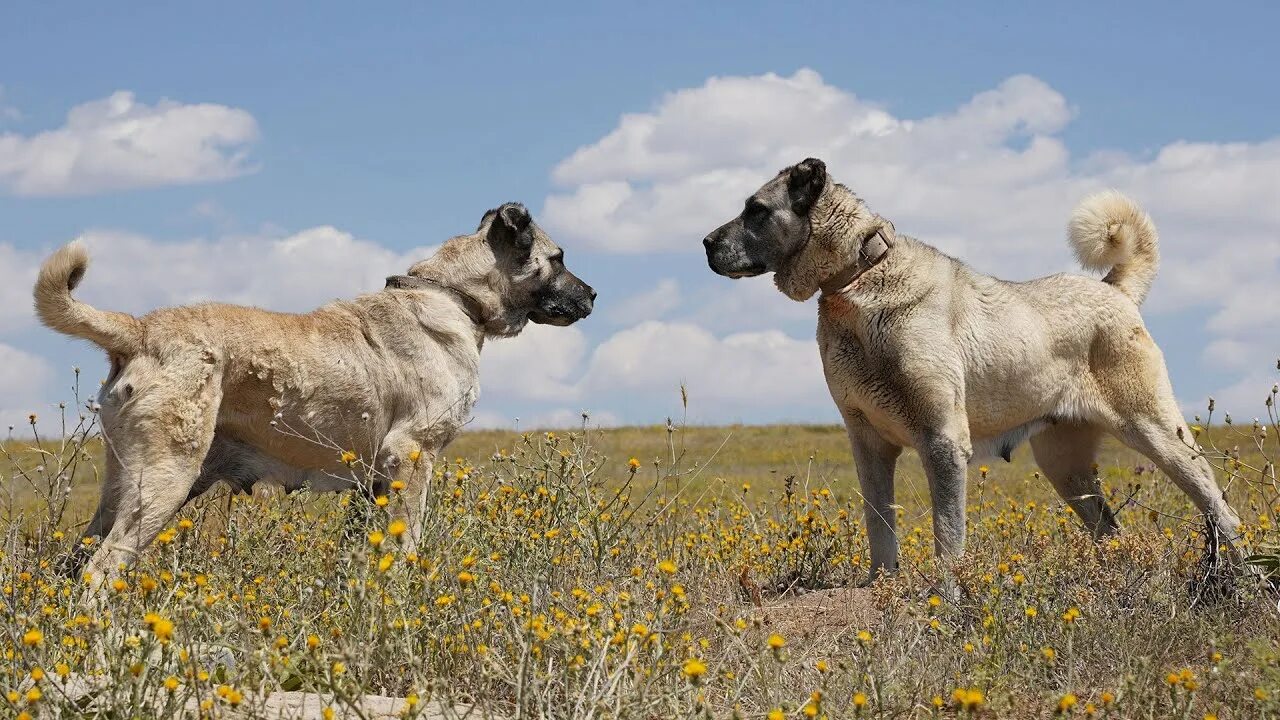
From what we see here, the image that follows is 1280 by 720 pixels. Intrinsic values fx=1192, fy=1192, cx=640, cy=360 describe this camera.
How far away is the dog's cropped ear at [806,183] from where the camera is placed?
6.87 m

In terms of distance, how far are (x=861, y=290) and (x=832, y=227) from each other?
415 mm

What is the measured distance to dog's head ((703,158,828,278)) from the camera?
22.6 ft

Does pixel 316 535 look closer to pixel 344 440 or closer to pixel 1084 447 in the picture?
pixel 344 440

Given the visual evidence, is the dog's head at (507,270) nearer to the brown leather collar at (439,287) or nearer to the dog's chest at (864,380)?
the brown leather collar at (439,287)

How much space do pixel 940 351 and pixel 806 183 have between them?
1.24m

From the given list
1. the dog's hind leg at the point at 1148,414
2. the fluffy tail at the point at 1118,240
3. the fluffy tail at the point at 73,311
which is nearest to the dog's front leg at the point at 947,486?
the dog's hind leg at the point at 1148,414

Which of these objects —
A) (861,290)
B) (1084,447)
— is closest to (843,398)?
(861,290)

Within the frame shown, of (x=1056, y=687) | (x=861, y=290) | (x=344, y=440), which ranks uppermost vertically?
(x=861, y=290)

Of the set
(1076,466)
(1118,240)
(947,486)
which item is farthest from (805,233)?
(1076,466)

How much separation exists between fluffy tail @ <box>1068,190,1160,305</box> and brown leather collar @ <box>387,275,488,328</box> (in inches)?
156

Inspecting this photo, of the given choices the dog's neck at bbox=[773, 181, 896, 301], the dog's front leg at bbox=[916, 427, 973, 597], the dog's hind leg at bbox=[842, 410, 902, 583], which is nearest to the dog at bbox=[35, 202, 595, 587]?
the dog's neck at bbox=[773, 181, 896, 301]

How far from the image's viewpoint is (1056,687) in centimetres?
462

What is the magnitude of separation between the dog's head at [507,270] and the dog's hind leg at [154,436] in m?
1.95

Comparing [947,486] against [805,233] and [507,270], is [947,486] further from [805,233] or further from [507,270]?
[507,270]
